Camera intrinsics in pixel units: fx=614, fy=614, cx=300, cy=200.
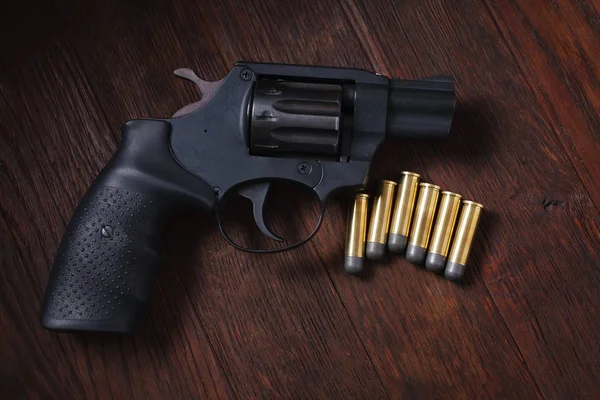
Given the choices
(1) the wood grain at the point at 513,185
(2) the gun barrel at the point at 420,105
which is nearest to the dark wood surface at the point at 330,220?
(1) the wood grain at the point at 513,185

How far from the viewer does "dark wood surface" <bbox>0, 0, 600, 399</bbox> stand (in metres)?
1.33

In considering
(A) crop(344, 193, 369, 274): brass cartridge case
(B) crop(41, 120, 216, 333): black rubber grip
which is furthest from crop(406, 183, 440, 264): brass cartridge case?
(B) crop(41, 120, 216, 333): black rubber grip

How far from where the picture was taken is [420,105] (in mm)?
1231

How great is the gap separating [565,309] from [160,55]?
1083 millimetres

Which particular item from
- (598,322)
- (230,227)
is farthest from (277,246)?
(598,322)

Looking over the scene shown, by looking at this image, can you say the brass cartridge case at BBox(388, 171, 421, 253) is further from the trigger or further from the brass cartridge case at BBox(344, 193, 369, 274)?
the trigger

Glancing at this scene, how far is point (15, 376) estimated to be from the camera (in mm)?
1305

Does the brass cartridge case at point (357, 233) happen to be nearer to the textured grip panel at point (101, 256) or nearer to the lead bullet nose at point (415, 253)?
the lead bullet nose at point (415, 253)

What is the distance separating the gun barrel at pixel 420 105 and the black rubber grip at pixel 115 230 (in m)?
0.42

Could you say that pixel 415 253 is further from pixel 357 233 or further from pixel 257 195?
pixel 257 195

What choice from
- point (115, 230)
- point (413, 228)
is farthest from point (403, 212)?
point (115, 230)

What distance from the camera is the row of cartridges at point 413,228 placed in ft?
4.39

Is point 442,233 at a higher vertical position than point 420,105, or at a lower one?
lower

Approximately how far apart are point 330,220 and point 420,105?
1.08 feet
